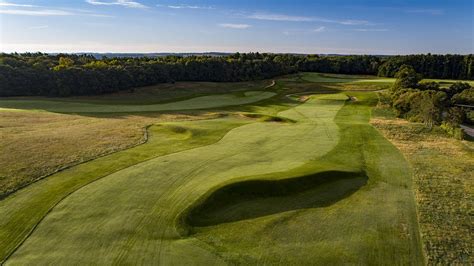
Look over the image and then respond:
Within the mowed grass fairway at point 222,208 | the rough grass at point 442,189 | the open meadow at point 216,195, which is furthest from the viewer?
the rough grass at point 442,189

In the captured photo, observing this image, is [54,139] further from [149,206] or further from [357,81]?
[357,81]

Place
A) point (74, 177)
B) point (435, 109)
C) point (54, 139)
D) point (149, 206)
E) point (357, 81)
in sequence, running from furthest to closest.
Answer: point (357, 81)
point (435, 109)
point (54, 139)
point (74, 177)
point (149, 206)

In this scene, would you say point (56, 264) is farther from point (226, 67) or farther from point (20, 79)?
point (226, 67)

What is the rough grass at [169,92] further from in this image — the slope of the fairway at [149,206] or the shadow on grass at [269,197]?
the shadow on grass at [269,197]


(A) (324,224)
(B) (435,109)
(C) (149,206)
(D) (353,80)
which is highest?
(B) (435,109)

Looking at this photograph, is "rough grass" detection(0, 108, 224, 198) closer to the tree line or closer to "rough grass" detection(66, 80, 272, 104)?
"rough grass" detection(66, 80, 272, 104)

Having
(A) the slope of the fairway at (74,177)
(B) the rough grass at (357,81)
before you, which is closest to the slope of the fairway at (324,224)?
(A) the slope of the fairway at (74,177)

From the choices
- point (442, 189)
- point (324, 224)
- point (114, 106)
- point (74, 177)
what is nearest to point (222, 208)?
point (324, 224)

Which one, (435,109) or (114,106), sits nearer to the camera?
(435,109)
